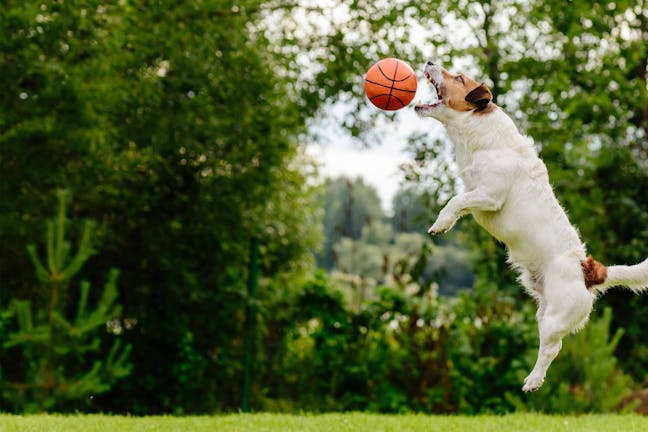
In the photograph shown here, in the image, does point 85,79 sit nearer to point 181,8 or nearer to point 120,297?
point 181,8

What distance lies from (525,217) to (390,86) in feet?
4.45

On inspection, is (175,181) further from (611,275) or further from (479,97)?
(611,275)

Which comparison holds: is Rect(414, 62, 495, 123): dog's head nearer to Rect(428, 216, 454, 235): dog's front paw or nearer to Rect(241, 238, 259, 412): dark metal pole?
Rect(428, 216, 454, 235): dog's front paw

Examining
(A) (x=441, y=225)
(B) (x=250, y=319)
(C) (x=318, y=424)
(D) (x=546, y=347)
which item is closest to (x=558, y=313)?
(D) (x=546, y=347)

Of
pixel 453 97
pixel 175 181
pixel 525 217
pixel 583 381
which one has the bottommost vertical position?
pixel 175 181

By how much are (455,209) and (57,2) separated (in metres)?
6.84

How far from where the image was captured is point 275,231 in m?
14.6

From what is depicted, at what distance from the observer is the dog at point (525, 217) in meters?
5.49

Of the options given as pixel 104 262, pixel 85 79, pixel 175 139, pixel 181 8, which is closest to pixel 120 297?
pixel 104 262

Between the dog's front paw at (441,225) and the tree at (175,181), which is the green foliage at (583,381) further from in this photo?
the dog's front paw at (441,225)

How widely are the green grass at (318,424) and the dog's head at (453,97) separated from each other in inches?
102

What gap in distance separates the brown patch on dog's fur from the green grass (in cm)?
192

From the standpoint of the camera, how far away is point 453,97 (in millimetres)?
6066

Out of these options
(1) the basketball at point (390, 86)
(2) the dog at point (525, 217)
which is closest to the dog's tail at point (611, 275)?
(2) the dog at point (525, 217)
